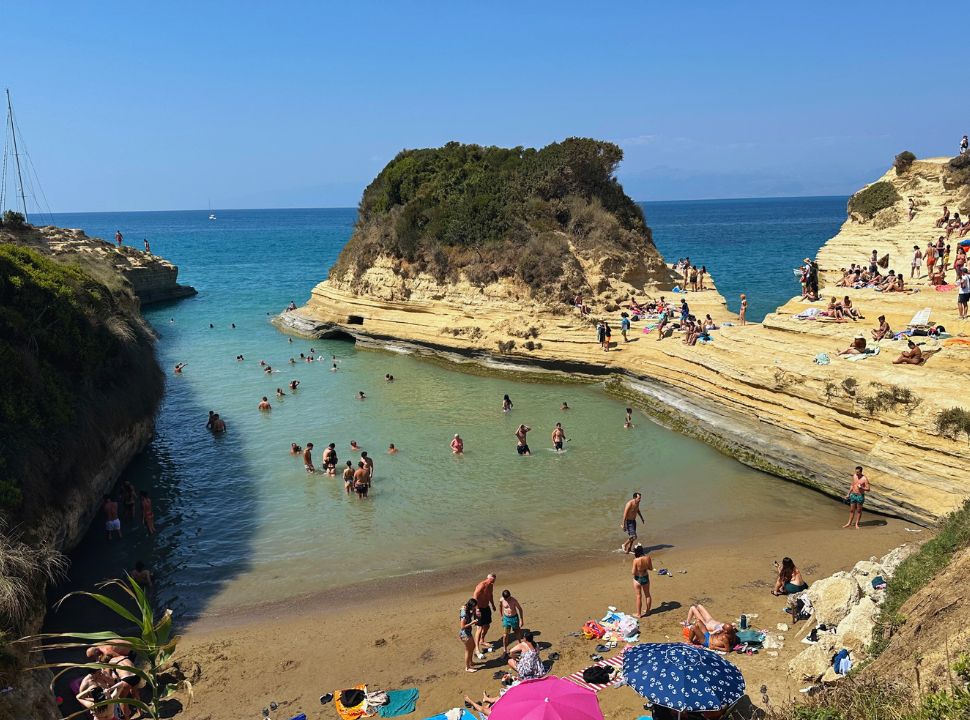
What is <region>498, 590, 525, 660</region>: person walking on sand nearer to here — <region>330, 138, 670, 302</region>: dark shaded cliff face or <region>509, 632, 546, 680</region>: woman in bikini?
<region>509, 632, 546, 680</region>: woman in bikini

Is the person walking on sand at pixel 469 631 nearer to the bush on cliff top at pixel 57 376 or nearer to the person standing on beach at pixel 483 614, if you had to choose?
the person standing on beach at pixel 483 614

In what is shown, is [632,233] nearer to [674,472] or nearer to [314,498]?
[674,472]

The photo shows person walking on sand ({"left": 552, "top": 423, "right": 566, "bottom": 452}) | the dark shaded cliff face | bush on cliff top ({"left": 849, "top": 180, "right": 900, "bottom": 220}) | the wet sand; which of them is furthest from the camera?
bush on cliff top ({"left": 849, "top": 180, "right": 900, "bottom": 220})

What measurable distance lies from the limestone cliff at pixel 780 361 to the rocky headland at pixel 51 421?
1352 cm

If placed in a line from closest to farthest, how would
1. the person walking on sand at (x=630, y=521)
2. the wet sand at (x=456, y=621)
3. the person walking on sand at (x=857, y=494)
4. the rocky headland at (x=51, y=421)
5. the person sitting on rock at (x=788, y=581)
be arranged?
1. the rocky headland at (x=51, y=421)
2. the wet sand at (x=456, y=621)
3. the person sitting on rock at (x=788, y=581)
4. the person walking on sand at (x=630, y=521)
5. the person walking on sand at (x=857, y=494)

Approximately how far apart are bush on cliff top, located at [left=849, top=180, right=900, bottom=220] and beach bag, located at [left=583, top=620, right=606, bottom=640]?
3275 centimetres

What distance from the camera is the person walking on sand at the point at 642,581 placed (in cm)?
1110

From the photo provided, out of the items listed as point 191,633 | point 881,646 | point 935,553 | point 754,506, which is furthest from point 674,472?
point 191,633

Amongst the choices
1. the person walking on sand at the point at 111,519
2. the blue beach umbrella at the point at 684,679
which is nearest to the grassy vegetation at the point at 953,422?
the blue beach umbrella at the point at 684,679

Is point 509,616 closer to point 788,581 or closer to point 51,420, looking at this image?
point 788,581

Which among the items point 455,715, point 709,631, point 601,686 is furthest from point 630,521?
point 455,715

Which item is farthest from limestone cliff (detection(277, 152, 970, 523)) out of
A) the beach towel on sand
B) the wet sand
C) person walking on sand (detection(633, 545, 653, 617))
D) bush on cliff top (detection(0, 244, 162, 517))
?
bush on cliff top (detection(0, 244, 162, 517))

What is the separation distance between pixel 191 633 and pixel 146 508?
4.74 m

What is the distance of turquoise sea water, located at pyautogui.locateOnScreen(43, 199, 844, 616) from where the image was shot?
45.5 feet
